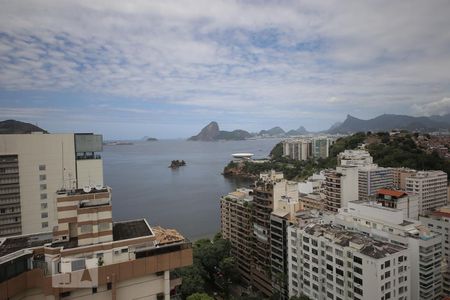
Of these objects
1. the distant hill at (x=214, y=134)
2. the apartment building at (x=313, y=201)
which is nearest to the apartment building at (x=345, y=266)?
the apartment building at (x=313, y=201)

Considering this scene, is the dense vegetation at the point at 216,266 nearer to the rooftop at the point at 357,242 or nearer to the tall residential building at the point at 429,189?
the rooftop at the point at 357,242

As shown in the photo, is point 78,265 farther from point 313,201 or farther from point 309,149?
point 309,149

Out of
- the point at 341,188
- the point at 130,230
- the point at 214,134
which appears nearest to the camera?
the point at 130,230

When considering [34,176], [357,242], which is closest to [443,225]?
[357,242]

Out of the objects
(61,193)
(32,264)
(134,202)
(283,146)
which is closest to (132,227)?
(61,193)

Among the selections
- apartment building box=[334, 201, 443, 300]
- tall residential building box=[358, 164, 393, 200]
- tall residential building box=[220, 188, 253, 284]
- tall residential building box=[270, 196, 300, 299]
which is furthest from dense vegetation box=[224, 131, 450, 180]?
tall residential building box=[270, 196, 300, 299]

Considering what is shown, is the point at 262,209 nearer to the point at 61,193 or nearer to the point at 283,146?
the point at 61,193

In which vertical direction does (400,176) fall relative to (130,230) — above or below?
below
